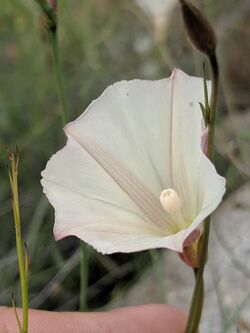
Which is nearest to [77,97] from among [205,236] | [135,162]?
[135,162]

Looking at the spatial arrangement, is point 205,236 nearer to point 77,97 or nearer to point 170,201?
point 170,201

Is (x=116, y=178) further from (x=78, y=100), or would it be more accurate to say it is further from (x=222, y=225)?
(x=78, y=100)

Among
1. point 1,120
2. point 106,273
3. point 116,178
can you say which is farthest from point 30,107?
point 116,178

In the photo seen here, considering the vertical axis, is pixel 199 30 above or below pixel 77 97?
above

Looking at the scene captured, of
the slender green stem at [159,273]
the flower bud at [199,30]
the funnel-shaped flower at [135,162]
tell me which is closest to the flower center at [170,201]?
the funnel-shaped flower at [135,162]

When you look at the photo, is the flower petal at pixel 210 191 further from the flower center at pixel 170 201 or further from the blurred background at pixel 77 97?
the blurred background at pixel 77 97

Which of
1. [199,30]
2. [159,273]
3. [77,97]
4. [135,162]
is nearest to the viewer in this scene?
[199,30]

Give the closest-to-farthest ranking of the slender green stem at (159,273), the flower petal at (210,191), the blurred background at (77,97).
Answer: the flower petal at (210,191)
the slender green stem at (159,273)
the blurred background at (77,97)

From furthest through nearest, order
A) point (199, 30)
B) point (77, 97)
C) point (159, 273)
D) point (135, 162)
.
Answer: point (77, 97), point (159, 273), point (135, 162), point (199, 30)
